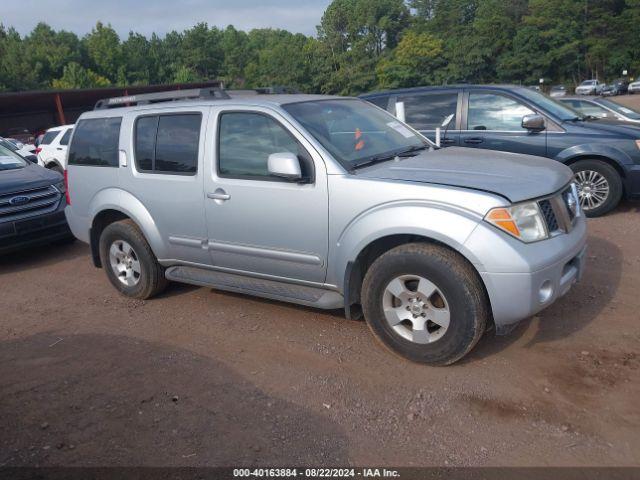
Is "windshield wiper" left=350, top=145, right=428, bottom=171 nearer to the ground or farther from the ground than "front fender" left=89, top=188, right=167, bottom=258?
farther from the ground

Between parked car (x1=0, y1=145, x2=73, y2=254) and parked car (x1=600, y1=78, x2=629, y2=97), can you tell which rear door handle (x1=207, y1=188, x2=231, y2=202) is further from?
parked car (x1=600, y1=78, x2=629, y2=97)

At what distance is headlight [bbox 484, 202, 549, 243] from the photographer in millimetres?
3430

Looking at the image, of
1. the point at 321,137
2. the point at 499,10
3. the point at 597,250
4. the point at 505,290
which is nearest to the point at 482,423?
the point at 505,290

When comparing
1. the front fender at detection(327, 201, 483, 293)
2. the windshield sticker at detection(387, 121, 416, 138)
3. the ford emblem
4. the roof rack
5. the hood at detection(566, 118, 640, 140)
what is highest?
the roof rack

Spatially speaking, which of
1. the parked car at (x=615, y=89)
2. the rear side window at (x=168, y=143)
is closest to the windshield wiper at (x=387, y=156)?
the rear side window at (x=168, y=143)

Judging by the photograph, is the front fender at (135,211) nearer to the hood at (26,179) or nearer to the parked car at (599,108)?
the hood at (26,179)

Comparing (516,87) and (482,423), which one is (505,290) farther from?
(516,87)

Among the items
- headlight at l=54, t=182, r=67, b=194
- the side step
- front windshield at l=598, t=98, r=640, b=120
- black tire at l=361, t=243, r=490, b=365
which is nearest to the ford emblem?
headlight at l=54, t=182, r=67, b=194

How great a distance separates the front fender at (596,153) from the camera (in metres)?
7.05

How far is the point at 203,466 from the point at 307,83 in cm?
9778

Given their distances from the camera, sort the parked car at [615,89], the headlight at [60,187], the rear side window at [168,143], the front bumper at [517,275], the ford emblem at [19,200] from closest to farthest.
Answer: the front bumper at [517,275]
the rear side window at [168,143]
the ford emblem at [19,200]
the headlight at [60,187]
the parked car at [615,89]

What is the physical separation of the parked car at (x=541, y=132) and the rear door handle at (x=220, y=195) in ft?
13.9

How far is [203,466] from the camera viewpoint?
2.93m

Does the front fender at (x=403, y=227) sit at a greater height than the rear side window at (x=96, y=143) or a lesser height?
lesser
